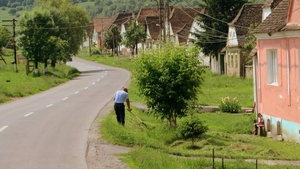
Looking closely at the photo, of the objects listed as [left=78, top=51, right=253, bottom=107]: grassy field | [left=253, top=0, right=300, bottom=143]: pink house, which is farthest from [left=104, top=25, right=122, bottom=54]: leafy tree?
[left=253, top=0, right=300, bottom=143]: pink house

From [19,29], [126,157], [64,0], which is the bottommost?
[126,157]

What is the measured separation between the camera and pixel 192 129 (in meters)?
21.8

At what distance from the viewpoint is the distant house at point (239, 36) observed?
51.1 meters

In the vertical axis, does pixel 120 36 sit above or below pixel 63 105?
above

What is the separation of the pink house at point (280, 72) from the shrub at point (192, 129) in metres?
3.27

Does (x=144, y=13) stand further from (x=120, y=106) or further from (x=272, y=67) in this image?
(x=120, y=106)

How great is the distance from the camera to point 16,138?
17656 millimetres

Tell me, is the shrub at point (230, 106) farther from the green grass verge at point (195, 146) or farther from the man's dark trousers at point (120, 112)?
the man's dark trousers at point (120, 112)

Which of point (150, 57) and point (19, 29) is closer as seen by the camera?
point (150, 57)

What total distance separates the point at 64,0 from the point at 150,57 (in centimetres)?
5670

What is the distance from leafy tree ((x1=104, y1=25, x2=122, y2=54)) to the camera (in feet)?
337

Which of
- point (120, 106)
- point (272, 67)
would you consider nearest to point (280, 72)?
point (272, 67)

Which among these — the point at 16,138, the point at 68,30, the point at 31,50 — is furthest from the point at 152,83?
the point at 68,30

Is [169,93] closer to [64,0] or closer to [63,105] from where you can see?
[63,105]
